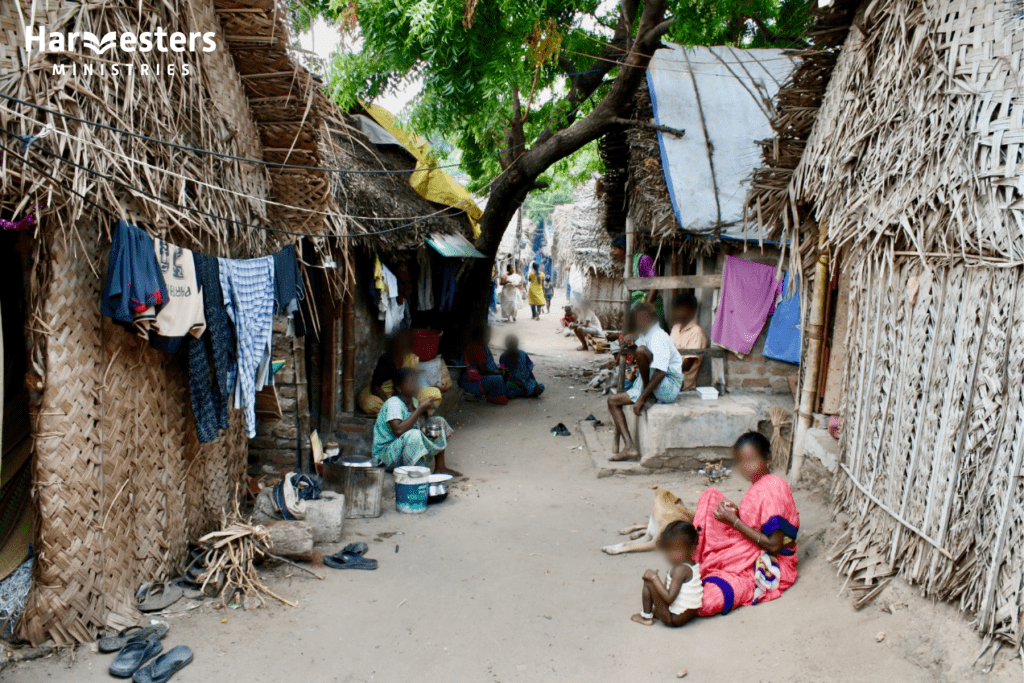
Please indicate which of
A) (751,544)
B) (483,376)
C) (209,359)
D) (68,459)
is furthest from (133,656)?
(483,376)

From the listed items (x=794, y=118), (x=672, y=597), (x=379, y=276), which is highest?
(x=794, y=118)

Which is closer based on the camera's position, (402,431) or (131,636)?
(131,636)

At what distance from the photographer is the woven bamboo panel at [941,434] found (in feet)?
10.0

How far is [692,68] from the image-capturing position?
357 inches

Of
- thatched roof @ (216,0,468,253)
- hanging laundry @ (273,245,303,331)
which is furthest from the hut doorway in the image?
thatched roof @ (216,0,468,253)

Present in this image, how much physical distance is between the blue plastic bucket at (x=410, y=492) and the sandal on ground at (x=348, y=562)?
107 cm

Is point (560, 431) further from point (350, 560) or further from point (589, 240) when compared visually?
point (589, 240)

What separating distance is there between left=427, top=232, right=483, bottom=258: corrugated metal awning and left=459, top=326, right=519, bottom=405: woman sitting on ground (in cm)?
185

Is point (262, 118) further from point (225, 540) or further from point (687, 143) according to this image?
point (687, 143)

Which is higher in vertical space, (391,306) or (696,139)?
(696,139)

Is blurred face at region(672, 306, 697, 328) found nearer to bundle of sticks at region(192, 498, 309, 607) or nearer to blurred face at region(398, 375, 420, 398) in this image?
blurred face at region(398, 375, 420, 398)

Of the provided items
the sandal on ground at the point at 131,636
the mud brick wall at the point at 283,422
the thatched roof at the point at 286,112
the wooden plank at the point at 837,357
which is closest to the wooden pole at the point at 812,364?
the wooden plank at the point at 837,357

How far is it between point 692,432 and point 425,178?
18.9 feet

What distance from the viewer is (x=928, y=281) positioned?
3715 mm
